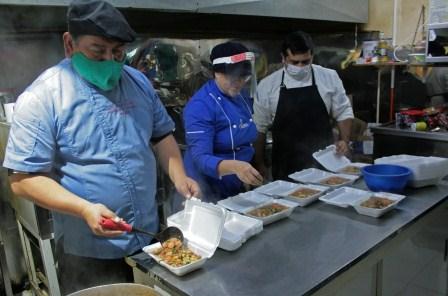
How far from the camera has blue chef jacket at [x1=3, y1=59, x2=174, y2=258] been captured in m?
1.07

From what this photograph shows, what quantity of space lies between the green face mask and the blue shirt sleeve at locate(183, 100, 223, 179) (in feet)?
1.81

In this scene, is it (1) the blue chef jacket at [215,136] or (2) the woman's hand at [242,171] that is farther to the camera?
(1) the blue chef jacket at [215,136]

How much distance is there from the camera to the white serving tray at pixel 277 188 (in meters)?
1.61

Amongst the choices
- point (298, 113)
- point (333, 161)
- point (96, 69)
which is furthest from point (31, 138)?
point (298, 113)

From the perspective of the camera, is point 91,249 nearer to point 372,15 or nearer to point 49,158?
point 49,158

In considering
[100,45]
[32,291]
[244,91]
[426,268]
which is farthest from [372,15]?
[32,291]

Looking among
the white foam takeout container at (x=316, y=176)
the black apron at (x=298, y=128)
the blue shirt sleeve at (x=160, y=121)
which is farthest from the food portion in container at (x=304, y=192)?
the black apron at (x=298, y=128)

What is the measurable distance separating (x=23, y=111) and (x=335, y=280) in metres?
0.98

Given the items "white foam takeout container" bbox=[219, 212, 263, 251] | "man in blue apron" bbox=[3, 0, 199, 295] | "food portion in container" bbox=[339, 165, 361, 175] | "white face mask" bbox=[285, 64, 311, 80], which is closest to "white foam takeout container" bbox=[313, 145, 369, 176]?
"food portion in container" bbox=[339, 165, 361, 175]

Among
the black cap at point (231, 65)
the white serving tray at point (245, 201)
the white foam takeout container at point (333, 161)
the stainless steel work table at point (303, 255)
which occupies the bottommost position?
the stainless steel work table at point (303, 255)

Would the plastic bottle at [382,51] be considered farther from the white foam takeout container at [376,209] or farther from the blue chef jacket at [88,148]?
the blue chef jacket at [88,148]

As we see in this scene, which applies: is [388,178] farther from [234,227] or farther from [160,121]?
[160,121]

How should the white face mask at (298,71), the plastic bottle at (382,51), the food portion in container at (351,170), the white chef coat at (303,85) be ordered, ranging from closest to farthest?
the food portion in container at (351,170) → the white face mask at (298,71) → the white chef coat at (303,85) → the plastic bottle at (382,51)

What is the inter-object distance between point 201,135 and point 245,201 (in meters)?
0.35
